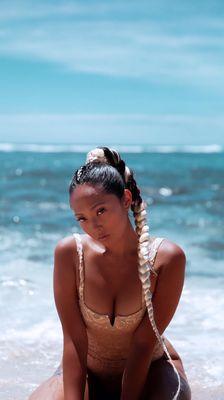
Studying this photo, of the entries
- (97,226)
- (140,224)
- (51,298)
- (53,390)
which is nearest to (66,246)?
(97,226)

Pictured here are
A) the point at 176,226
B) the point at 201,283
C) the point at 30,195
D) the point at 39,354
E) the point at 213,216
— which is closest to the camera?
the point at 39,354

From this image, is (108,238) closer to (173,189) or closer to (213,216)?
(213,216)

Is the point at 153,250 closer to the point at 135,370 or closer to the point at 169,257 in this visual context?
the point at 169,257

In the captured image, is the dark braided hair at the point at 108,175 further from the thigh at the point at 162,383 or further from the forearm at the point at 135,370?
the thigh at the point at 162,383

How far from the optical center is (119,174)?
3.05 metres

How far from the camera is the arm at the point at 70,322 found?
3.15m

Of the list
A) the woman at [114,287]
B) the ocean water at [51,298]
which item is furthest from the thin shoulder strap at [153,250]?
the ocean water at [51,298]

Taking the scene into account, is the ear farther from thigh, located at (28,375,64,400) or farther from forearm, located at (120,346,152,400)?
thigh, located at (28,375,64,400)

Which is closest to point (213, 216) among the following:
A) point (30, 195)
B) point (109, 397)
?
point (30, 195)

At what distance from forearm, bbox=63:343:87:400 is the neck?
18.4 inches

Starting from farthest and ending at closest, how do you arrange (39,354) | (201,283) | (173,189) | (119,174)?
(173,189) < (201,283) < (39,354) < (119,174)

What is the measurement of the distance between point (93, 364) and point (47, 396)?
0.27m

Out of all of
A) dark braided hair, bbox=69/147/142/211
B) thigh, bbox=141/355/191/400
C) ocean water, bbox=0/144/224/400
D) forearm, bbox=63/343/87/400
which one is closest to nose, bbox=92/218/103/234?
dark braided hair, bbox=69/147/142/211

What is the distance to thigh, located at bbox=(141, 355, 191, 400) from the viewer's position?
3234 millimetres
